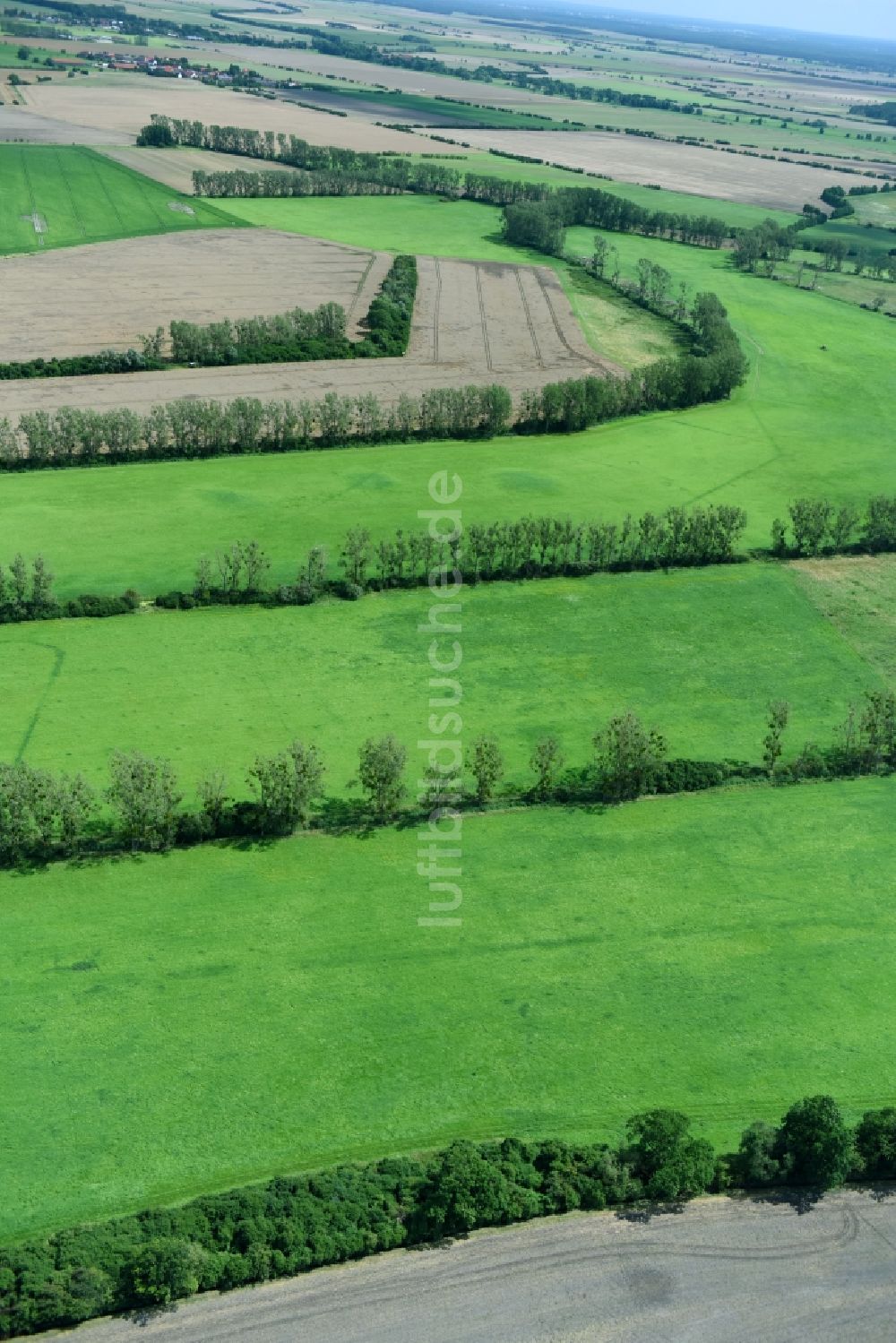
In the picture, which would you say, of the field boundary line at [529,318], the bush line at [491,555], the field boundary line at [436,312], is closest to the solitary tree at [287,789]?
the bush line at [491,555]

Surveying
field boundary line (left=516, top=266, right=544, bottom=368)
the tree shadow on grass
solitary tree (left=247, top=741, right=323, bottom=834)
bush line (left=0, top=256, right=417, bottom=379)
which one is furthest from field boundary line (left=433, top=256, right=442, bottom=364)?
solitary tree (left=247, top=741, right=323, bottom=834)

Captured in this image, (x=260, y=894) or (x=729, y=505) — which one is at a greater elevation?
(x=729, y=505)

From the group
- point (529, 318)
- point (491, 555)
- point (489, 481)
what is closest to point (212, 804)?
point (491, 555)

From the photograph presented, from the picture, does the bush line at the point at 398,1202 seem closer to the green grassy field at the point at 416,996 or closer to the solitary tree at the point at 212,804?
the green grassy field at the point at 416,996

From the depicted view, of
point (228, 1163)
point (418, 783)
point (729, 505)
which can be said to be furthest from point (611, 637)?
point (228, 1163)

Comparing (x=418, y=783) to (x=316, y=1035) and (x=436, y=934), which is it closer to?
(x=436, y=934)

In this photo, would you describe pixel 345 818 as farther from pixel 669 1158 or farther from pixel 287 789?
pixel 669 1158

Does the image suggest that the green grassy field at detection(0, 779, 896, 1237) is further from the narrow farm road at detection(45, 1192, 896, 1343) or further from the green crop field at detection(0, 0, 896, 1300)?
the narrow farm road at detection(45, 1192, 896, 1343)
